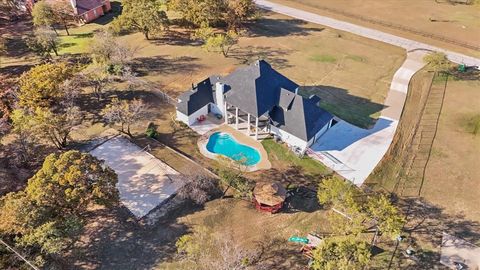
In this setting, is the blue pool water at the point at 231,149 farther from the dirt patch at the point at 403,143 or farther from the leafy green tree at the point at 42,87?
the leafy green tree at the point at 42,87

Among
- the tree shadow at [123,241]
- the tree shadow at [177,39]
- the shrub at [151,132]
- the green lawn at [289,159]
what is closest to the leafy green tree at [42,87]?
the shrub at [151,132]

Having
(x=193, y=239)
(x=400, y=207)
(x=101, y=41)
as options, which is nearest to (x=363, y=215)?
(x=400, y=207)

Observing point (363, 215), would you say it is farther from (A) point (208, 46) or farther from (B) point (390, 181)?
(A) point (208, 46)

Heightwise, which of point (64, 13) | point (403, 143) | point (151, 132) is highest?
point (64, 13)

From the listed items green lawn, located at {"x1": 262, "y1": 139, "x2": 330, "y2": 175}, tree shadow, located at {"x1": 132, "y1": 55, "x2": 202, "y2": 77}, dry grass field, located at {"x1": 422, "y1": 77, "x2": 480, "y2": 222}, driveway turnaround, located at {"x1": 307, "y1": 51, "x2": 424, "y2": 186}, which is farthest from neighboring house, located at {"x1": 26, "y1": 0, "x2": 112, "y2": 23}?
dry grass field, located at {"x1": 422, "y1": 77, "x2": 480, "y2": 222}

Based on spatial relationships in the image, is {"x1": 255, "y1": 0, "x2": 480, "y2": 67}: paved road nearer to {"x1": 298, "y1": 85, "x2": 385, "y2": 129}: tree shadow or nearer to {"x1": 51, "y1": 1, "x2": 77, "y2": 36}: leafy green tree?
{"x1": 298, "y1": 85, "x2": 385, "y2": 129}: tree shadow

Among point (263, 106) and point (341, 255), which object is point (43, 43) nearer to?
point (263, 106)

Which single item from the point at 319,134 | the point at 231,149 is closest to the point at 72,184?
the point at 231,149
